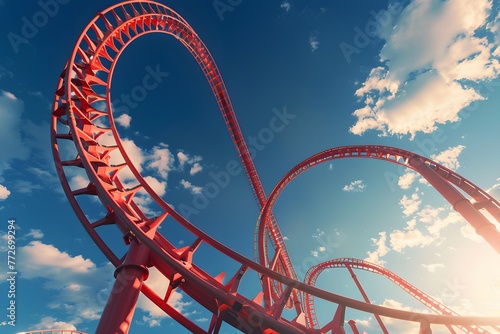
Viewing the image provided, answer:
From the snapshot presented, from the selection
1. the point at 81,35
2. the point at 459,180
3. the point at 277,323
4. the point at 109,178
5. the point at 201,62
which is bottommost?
the point at 277,323

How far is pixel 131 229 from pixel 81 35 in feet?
16.4

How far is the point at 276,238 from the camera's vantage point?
39.6ft

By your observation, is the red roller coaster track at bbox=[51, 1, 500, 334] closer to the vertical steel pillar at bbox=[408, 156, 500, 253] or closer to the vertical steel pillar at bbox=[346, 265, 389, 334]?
the vertical steel pillar at bbox=[408, 156, 500, 253]

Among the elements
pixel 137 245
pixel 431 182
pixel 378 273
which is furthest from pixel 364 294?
pixel 137 245

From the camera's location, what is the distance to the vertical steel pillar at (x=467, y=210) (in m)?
6.32

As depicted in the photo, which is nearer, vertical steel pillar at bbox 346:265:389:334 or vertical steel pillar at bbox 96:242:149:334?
vertical steel pillar at bbox 96:242:149:334

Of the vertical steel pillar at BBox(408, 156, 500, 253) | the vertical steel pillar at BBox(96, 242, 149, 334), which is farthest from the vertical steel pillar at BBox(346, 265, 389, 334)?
the vertical steel pillar at BBox(96, 242, 149, 334)

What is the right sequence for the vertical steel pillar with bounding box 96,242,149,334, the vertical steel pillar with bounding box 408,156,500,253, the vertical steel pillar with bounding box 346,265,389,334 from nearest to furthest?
the vertical steel pillar with bounding box 96,242,149,334
the vertical steel pillar with bounding box 408,156,500,253
the vertical steel pillar with bounding box 346,265,389,334

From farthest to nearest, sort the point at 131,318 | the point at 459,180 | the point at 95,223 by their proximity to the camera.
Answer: the point at 459,180 → the point at 95,223 → the point at 131,318

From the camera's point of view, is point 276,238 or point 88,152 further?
point 276,238

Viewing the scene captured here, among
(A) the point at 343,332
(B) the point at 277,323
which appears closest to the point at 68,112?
(B) the point at 277,323

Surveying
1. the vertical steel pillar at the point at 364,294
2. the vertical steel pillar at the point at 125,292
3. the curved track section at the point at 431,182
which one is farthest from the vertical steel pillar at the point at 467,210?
the vertical steel pillar at the point at 125,292

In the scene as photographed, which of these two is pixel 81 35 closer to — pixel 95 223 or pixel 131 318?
pixel 95 223

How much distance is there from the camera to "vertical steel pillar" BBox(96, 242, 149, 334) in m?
3.31
